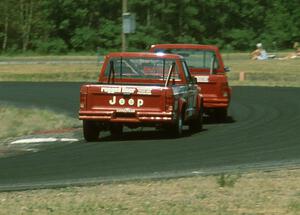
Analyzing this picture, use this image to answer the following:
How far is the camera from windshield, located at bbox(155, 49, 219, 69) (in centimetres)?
2066

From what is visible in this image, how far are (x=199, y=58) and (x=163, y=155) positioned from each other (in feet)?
24.5

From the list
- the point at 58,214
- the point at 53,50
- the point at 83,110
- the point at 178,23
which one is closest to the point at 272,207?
the point at 58,214

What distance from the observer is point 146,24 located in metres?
90.6

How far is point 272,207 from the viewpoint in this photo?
8.51 meters

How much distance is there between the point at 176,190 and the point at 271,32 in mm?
80224

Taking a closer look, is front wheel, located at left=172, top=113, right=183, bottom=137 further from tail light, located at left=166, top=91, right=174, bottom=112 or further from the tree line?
the tree line

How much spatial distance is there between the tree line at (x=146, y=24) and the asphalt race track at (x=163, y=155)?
65204 mm

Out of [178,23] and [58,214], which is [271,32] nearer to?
[178,23]

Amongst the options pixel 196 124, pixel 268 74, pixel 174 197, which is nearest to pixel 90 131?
pixel 196 124

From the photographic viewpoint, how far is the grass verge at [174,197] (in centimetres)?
842

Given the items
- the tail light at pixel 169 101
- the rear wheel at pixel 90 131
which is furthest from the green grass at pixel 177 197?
the rear wheel at pixel 90 131

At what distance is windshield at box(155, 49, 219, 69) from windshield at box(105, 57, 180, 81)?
3325mm

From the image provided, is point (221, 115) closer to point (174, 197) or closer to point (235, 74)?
point (174, 197)

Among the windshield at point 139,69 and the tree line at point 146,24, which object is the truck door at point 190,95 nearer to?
the windshield at point 139,69
